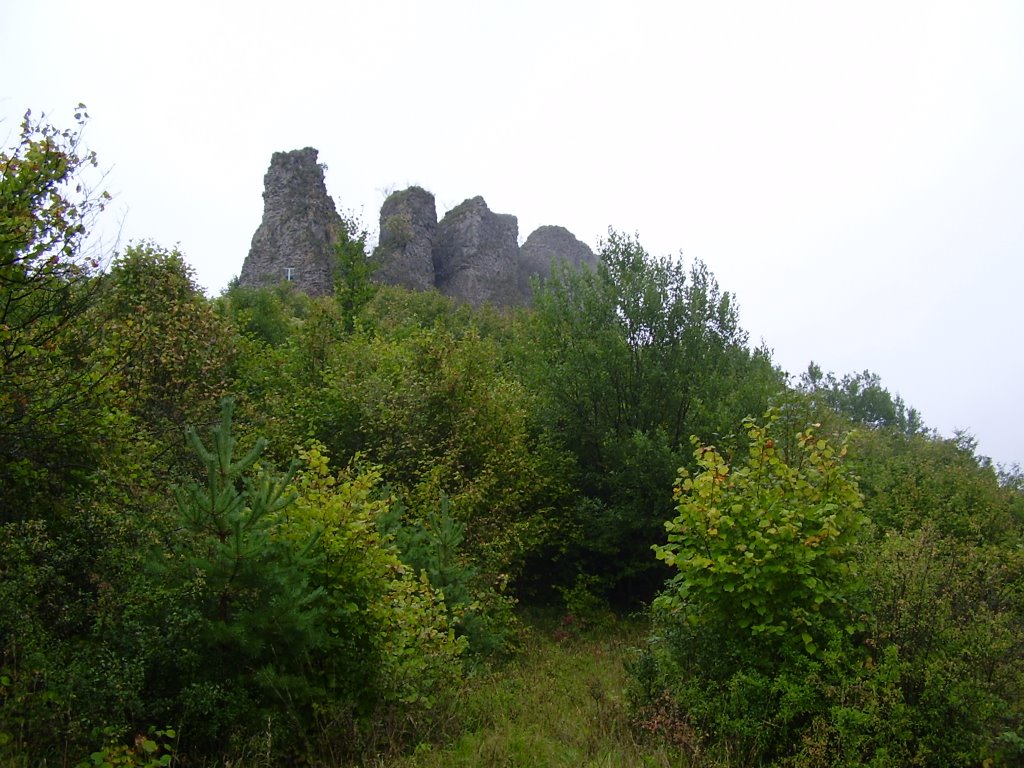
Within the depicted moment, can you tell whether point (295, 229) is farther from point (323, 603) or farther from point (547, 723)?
point (547, 723)

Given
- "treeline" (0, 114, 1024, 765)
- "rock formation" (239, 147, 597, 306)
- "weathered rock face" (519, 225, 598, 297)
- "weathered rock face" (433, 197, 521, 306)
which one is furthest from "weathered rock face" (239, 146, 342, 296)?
"treeline" (0, 114, 1024, 765)

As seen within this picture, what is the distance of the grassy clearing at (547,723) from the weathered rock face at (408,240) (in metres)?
37.7

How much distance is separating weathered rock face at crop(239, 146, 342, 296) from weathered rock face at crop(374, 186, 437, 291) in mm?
4210

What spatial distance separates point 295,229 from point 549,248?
28.3m

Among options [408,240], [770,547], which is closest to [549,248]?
[408,240]

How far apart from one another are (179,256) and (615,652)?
536 inches

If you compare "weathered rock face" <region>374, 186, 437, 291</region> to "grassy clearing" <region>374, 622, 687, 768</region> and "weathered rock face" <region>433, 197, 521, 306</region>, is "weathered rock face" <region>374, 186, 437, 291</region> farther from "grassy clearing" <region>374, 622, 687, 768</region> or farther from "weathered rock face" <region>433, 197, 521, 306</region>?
"grassy clearing" <region>374, 622, 687, 768</region>

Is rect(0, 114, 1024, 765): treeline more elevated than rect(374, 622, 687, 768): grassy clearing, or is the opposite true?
rect(0, 114, 1024, 765): treeline

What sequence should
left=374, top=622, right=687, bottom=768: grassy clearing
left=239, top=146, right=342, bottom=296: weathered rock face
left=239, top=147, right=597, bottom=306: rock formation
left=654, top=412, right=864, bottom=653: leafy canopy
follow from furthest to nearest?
left=239, top=147, right=597, bottom=306: rock formation, left=239, top=146, right=342, bottom=296: weathered rock face, left=654, top=412, right=864, bottom=653: leafy canopy, left=374, top=622, right=687, bottom=768: grassy clearing

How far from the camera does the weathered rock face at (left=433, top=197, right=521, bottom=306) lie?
174 ft

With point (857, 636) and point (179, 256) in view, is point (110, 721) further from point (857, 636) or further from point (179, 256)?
point (179, 256)

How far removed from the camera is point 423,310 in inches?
1404

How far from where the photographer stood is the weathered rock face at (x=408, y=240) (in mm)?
48250

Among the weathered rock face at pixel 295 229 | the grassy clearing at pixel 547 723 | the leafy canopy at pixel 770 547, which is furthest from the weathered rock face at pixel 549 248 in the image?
the leafy canopy at pixel 770 547
